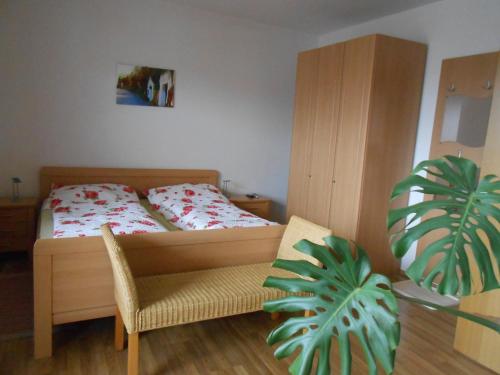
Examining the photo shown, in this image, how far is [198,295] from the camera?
1.97 metres

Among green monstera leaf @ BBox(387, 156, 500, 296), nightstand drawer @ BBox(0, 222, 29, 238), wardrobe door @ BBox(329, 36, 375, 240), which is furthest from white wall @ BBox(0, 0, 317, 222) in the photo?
green monstera leaf @ BBox(387, 156, 500, 296)

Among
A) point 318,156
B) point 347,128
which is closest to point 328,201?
point 318,156

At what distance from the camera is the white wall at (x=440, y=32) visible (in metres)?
2.88

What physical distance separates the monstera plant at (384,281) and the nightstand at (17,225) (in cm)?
273

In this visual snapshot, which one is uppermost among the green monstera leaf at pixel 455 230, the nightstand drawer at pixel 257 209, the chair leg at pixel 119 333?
the green monstera leaf at pixel 455 230

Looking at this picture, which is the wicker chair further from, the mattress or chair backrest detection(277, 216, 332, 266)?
the mattress

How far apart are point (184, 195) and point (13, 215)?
1394mm

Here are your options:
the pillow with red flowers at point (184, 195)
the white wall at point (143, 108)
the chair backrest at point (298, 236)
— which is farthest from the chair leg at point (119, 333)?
the white wall at point (143, 108)

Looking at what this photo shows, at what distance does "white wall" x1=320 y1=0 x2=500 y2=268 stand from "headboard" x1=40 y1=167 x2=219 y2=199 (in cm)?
213

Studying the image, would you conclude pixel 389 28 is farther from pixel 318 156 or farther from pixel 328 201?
pixel 328 201

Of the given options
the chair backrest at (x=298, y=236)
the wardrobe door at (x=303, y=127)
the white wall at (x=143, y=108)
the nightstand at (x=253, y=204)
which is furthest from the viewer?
the nightstand at (x=253, y=204)

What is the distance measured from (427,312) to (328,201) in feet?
4.08

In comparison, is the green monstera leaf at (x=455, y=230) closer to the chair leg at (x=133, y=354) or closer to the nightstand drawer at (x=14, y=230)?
the chair leg at (x=133, y=354)

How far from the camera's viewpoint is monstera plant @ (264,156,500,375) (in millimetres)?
977
